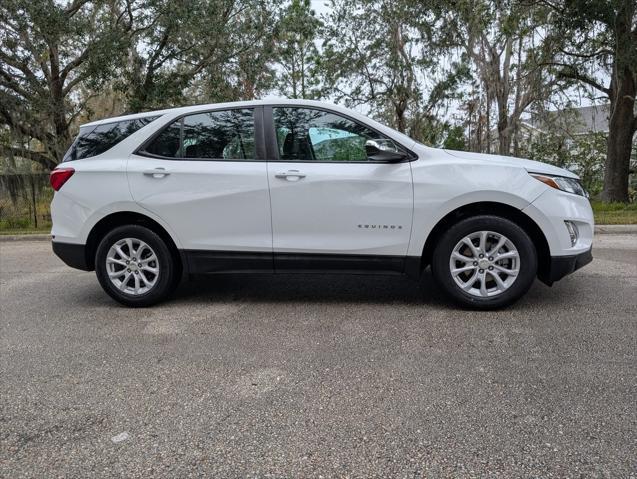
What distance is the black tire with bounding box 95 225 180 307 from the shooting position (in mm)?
4711

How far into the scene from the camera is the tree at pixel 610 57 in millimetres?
10812

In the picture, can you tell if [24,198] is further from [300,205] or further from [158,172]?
[300,205]

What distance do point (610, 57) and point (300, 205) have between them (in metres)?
12.7

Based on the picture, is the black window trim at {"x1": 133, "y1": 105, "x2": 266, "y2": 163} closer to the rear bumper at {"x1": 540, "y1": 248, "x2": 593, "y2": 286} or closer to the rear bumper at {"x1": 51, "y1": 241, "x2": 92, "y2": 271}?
the rear bumper at {"x1": 51, "y1": 241, "x2": 92, "y2": 271}

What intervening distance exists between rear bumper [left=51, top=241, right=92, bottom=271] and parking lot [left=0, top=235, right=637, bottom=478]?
446 mm

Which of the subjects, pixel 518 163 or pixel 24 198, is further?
pixel 24 198

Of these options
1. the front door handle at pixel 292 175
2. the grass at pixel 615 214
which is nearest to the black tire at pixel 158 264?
the front door handle at pixel 292 175

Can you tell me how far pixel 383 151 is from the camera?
4336mm

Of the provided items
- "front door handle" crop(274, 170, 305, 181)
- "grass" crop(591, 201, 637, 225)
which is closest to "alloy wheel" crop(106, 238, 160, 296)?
"front door handle" crop(274, 170, 305, 181)

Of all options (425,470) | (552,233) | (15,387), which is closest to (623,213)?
(552,233)

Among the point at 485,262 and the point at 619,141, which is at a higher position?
the point at 619,141

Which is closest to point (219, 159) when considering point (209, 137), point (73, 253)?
point (209, 137)

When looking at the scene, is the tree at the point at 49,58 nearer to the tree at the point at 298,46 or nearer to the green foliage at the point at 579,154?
the tree at the point at 298,46

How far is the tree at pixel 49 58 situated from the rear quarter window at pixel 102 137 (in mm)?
9622
